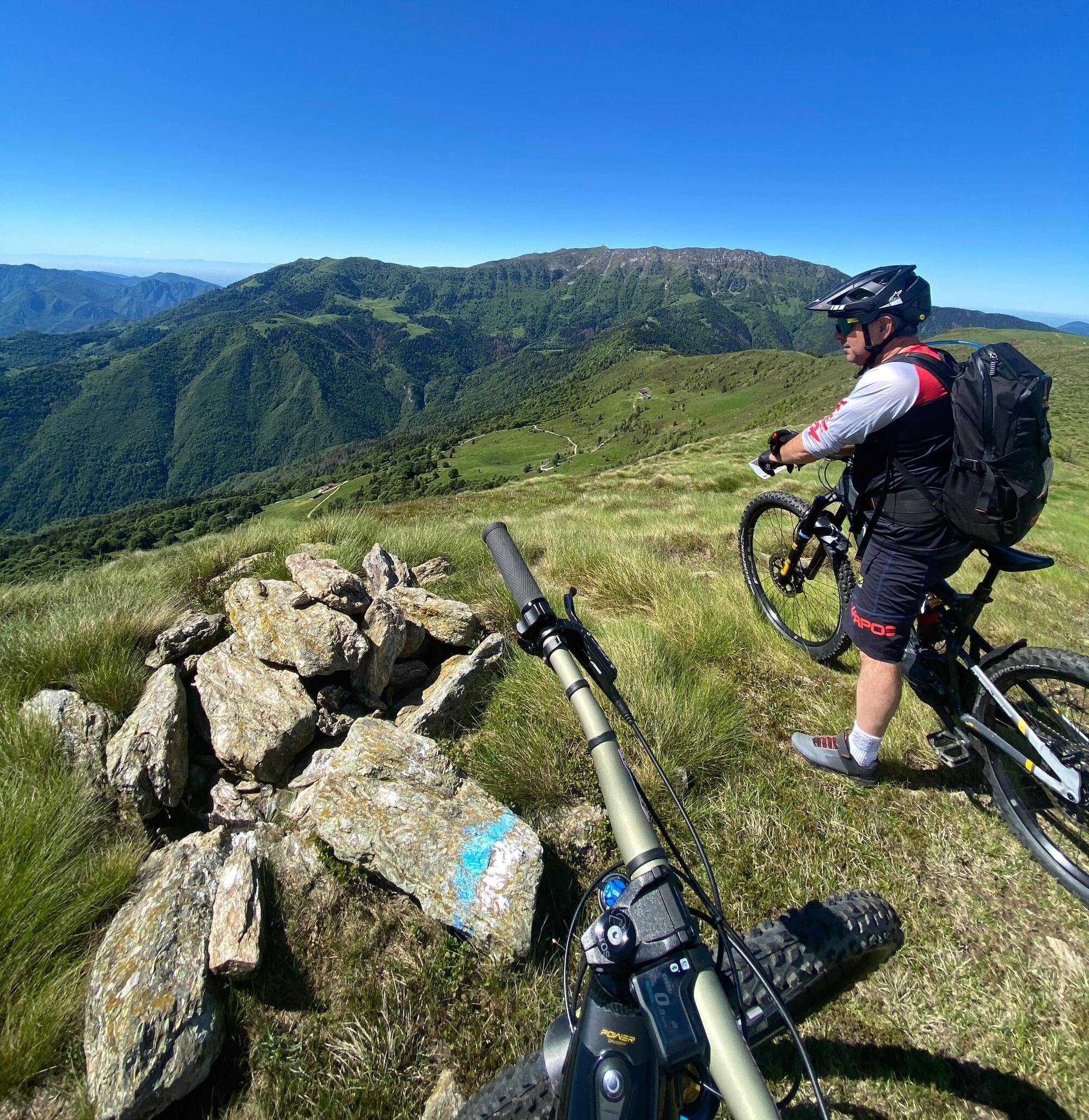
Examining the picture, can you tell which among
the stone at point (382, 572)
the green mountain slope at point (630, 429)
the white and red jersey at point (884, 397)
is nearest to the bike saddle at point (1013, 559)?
the white and red jersey at point (884, 397)

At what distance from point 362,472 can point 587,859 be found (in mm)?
171385

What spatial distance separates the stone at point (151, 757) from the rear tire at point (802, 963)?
271 centimetres

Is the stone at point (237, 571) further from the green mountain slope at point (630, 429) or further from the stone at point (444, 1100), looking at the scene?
the green mountain slope at point (630, 429)

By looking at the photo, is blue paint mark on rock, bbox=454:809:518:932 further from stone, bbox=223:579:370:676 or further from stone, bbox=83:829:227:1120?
stone, bbox=223:579:370:676

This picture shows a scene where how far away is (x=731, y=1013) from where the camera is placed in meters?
1.16

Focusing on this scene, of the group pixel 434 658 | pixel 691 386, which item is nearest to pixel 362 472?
pixel 691 386

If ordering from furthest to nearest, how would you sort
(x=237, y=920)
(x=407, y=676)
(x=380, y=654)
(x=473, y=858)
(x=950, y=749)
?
1. (x=407, y=676)
2. (x=380, y=654)
3. (x=950, y=749)
4. (x=473, y=858)
5. (x=237, y=920)

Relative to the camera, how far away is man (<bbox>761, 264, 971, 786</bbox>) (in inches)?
128

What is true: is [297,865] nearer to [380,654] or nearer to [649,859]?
[380,654]

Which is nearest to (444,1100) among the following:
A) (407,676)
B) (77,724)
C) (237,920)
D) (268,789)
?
(237,920)

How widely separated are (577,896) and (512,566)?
206 cm

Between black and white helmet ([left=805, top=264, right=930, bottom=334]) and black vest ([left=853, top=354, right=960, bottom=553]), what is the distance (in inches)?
19.0

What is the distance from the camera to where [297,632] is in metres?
4.31

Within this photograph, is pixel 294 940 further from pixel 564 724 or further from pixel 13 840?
pixel 564 724
